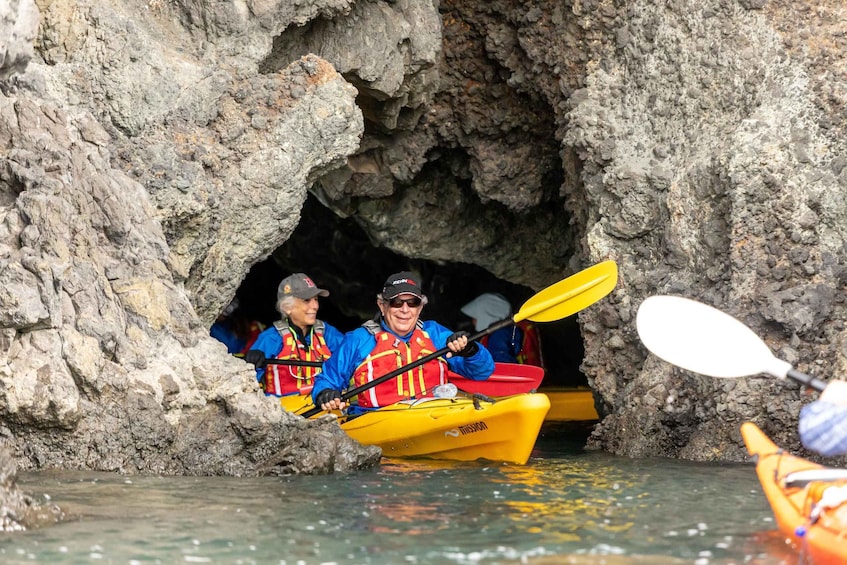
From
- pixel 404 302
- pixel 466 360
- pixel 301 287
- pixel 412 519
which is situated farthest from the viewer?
pixel 301 287

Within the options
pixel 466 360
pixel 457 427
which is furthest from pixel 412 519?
pixel 466 360

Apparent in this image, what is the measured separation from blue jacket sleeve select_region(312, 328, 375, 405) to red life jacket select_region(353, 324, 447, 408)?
Result: 0.12 feet

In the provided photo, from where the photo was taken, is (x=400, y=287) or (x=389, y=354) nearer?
(x=400, y=287)

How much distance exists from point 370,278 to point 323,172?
4808mm

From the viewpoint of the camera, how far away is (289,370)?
845cm

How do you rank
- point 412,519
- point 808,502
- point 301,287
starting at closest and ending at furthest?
point 808,502 → point 412,519 → point 301,287

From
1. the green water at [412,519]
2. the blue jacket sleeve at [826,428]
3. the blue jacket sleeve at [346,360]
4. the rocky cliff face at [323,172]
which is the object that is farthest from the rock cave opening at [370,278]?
the blue jacket sleeve at [826,428]

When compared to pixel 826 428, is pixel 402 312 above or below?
above

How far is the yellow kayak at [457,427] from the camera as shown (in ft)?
20.1

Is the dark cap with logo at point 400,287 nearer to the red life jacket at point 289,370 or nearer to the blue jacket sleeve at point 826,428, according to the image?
the red life jacket at point 289,370

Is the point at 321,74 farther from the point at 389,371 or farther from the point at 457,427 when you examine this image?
the point at 457,427

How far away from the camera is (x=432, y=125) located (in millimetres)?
8531

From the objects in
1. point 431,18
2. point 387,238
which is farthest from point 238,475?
point 387,238

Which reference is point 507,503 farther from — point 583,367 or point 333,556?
point 583,367
